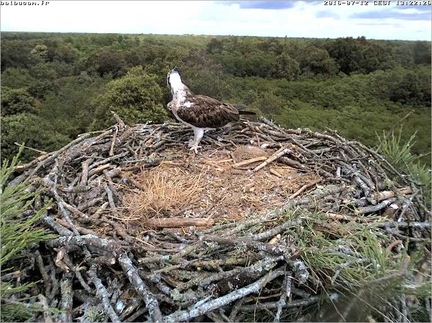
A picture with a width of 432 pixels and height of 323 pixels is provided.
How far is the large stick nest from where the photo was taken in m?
2.21

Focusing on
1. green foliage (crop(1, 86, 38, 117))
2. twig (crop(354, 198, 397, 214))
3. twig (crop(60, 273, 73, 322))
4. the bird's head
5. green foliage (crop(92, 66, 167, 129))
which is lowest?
green foliage (crop(1, 86, 38, 117))

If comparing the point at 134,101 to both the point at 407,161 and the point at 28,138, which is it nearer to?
the point at 28,138

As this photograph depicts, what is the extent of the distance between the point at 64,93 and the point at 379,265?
23.6 metres

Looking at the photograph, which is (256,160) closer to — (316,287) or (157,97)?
(316,287)

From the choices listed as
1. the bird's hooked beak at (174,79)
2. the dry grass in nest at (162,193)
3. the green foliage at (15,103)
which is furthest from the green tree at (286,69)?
the dry grass in nest at (162,193)

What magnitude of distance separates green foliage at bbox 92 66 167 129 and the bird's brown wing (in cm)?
878

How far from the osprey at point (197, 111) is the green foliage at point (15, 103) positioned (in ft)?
59.2

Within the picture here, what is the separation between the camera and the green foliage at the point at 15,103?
19.7m

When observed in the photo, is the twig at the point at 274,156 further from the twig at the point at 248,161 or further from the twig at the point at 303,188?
the twig at the point at 303,188

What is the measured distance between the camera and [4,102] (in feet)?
64.6

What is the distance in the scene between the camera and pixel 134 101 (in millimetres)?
13305

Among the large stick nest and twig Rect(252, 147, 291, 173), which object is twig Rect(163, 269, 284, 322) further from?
twig Rect(252, 147, 291, 173)

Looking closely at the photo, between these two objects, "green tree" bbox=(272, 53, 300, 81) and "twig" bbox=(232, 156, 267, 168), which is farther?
"green tree" bbox=(272, 53, 300, 81)

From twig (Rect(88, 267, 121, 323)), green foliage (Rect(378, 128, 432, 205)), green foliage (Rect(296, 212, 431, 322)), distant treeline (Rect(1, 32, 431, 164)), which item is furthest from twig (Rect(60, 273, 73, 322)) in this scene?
distant treeline (Rect(1, 32, 431, 164))
